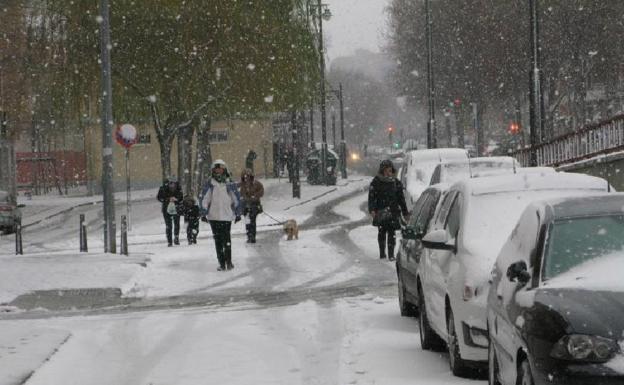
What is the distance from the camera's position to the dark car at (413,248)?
12969 millimetres

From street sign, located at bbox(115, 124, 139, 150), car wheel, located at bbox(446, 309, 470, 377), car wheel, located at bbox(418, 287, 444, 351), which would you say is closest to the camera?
car wheel, located at bbox(446, 309, 470, 377)

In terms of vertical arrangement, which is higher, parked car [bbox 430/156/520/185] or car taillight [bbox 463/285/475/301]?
parked car [bbox 430/156/520/185]

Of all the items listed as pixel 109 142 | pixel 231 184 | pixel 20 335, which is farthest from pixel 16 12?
pixel 20 335

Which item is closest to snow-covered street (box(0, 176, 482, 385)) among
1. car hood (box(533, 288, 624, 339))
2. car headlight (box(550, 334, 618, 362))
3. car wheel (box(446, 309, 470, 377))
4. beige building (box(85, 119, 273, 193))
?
car wheel (box(446, 309, 470, 377))

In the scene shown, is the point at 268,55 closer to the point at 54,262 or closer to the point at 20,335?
the point at 54,262

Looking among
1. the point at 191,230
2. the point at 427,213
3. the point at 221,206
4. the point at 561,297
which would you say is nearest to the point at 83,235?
the point at 191,230

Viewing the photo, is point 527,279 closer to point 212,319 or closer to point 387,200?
point 212,319

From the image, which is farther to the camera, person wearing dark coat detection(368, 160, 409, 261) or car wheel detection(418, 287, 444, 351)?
person wearing dark coat detection(368, 160, 409, 261)

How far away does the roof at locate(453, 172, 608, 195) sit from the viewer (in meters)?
11.1

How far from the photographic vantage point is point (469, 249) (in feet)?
34.0

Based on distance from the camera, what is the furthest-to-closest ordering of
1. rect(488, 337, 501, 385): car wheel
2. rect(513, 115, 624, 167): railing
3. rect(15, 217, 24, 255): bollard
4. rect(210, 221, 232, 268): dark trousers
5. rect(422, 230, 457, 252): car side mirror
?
rect(513, 115, 624, 167): railing, rect(15, 217, 24, 255): bollard, rect(210, 221, 232, 268): dark trousers, rect(422, 230, 457, 252): car side mirror, rect(488, 337, 501, 385): car wheel

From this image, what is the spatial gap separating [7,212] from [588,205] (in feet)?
109

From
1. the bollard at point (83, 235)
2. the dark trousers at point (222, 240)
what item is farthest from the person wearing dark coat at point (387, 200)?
the bollard at point (83, 235)

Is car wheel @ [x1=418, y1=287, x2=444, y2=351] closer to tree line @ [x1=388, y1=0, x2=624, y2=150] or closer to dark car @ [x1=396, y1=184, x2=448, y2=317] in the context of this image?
dark car @ [x1=396, y1=184, x2=448, y2=317]
